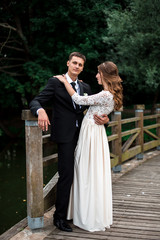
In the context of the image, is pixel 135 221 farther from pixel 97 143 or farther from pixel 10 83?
pixel 10 83

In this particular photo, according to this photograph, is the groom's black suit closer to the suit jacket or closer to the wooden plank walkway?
the suit jacket

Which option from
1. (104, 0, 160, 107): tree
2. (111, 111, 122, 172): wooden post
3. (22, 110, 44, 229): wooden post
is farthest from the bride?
(104, 0, 160, 107): tree

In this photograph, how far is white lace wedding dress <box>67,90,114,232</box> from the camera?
11.6ft

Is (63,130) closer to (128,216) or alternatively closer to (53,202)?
(53,202)

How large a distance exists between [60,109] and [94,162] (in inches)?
27.2

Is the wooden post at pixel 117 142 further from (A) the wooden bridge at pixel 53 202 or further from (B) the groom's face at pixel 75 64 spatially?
(B) the groom's face at pixel 75 64

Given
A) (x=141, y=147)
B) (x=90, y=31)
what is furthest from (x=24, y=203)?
(x=90, y=31)

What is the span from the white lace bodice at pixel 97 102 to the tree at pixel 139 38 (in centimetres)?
920

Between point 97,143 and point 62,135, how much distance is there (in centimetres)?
40

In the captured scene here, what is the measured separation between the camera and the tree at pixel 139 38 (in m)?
12.8

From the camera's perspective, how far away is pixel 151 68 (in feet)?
42.9

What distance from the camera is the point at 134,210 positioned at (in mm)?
4328

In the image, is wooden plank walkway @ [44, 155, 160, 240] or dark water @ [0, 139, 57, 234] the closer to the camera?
wooden plank walkway @ [44, 155, 160, 240]

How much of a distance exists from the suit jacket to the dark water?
280 cm
